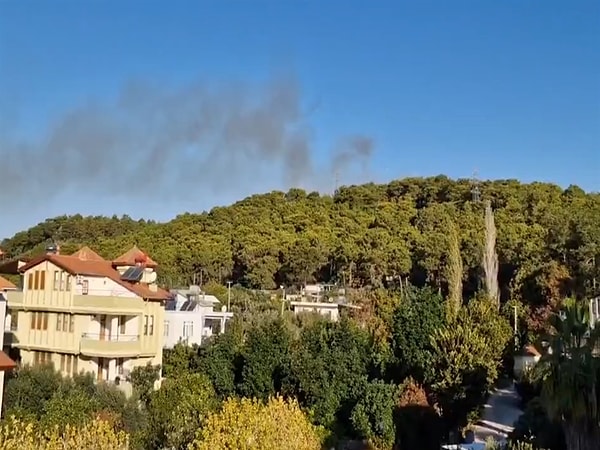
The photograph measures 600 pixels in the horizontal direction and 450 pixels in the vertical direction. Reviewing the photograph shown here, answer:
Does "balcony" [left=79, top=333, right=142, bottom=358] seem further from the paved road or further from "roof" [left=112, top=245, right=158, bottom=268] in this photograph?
the paved road

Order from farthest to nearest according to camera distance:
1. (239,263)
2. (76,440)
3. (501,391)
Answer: (239,263)
(501,391)
(76,440)

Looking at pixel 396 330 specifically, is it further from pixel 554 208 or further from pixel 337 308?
pixel 554 208

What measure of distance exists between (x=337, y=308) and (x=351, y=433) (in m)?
24.6

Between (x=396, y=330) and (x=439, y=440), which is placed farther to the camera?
(x=396, y=330)

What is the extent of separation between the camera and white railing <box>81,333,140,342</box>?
30.1m

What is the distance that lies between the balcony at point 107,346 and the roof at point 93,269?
2326 millimetres

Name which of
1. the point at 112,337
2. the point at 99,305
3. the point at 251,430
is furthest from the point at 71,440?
the point at 112,337

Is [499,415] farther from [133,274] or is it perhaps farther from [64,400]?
[64,400]

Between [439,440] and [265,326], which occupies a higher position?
[265,326]

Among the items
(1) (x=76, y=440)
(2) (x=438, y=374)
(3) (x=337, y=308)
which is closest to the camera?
(1) (x=76, y=440)

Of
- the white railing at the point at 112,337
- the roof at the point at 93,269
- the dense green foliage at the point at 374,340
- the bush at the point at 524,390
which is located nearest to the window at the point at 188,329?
the dense green foliage at the point at 374,340

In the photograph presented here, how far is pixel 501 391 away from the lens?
112ft

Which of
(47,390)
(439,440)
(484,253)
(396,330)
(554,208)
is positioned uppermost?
(554,208)

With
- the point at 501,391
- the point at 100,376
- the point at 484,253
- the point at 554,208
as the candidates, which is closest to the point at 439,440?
the point at 501,391
